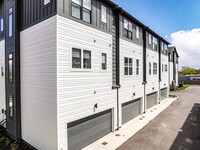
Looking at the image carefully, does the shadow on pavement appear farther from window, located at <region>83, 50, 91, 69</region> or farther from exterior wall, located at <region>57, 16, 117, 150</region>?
window, located at <region>83, 50, 91, 69</region>

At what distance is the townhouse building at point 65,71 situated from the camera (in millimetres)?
5215

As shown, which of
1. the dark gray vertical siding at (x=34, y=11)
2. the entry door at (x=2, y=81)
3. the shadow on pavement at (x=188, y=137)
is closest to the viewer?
the dark gray vertical siding at (x=34, y=11)

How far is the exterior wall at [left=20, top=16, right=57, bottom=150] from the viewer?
17.0 feet

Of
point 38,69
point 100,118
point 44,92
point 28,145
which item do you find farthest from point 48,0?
point 28,145

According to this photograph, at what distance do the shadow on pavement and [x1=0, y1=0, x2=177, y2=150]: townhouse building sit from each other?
3.66 m

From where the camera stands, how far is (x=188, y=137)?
7.45 meters

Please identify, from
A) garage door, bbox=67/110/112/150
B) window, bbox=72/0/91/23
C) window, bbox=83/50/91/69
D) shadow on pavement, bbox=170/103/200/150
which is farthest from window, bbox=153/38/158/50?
window, bbox=83/50/91/69

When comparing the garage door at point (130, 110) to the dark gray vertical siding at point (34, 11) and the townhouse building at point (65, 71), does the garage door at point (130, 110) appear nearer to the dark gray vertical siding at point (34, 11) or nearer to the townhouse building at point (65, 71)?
the townhouse building at point (65, 71)

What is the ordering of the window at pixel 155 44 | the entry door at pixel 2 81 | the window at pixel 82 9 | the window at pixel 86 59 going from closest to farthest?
the window at pixel 82 9 < the window at pixel 86 59 < the entry door at pixel 2 81 < the window at pixel 155 44

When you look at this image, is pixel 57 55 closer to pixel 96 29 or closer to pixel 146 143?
pixel 96 29

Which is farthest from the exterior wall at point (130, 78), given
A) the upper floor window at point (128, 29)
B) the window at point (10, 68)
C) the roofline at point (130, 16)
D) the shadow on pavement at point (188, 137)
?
the window at point (10, 68)

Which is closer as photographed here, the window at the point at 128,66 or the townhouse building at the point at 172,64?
the window at the point at 128,66

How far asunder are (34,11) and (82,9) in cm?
251

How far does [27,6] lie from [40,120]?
623cm
